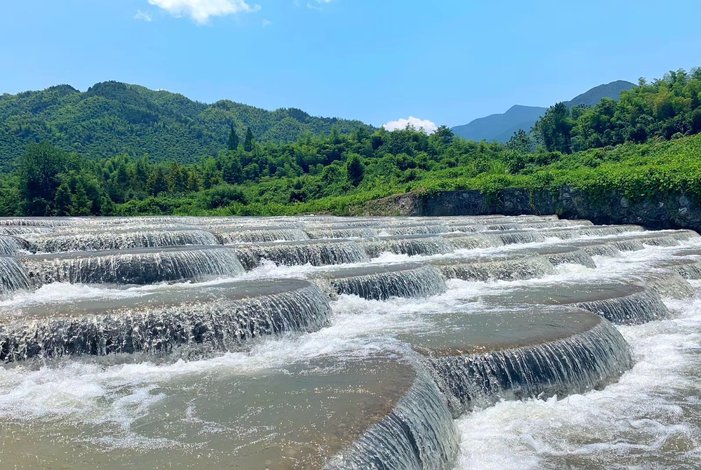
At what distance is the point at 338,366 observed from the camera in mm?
6891

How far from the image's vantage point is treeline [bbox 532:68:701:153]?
1789 inches

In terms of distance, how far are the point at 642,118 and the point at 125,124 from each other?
276 ft

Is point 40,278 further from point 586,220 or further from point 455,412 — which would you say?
point 586,220

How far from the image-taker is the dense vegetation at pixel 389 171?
33.8 m

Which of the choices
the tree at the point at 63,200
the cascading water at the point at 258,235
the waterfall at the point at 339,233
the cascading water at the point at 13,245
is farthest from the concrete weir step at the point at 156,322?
the tree at the point at 63,200

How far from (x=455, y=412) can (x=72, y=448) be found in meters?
3.87

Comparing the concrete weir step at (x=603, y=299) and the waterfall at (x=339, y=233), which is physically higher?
the waterfall at (x=339, y=233)

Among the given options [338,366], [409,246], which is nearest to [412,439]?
[338,366]

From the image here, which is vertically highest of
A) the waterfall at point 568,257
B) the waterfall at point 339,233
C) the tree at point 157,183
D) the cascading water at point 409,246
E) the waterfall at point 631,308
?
the tree at point 157,183

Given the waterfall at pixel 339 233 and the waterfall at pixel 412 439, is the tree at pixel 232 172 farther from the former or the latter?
the waterfall at pixel 412 439

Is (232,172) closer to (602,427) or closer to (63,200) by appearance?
(63,200)

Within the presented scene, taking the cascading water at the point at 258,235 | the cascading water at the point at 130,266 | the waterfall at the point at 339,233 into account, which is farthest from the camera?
the waterfall at the point at 339,233

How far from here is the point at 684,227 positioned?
2628 cm

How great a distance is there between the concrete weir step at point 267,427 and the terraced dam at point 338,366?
0.02 m
